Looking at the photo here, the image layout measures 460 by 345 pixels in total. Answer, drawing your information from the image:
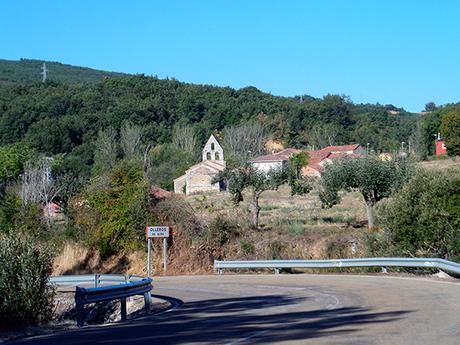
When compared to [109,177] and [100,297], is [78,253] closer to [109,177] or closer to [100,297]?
[109,177]

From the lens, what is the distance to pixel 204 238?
36.3 meters

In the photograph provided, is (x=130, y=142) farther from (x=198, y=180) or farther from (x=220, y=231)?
(x=220, y=231)

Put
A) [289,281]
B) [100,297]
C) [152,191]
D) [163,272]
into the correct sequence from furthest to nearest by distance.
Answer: [152,191]
[163,272]
[289,281]
[100,297]

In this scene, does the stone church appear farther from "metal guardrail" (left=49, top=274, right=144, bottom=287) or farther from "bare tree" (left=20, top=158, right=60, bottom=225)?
"metal guardrail" (left=49, top=274, right=144, bottom=287)

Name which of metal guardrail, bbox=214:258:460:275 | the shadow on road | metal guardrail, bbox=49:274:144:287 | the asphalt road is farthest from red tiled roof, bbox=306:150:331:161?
the shadow on road

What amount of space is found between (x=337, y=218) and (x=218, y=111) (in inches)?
4174

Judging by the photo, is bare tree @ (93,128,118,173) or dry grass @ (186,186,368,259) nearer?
dry grass @ (186,186,368,259)

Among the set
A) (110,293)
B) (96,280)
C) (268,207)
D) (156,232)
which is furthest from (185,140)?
(110,293)

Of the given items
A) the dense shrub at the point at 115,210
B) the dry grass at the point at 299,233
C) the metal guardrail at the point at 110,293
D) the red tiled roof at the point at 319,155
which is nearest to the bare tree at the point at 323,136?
the red tiled roof at the point at 319,155

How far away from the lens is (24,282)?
1738cm

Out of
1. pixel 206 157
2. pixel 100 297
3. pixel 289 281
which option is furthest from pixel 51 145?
pixel 100 297

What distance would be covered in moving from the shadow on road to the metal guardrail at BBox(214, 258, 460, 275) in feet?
26.0

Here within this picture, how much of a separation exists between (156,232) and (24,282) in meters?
16.5

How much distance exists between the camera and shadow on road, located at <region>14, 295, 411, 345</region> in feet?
41.7
